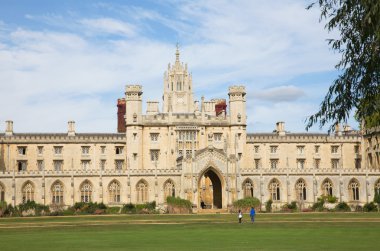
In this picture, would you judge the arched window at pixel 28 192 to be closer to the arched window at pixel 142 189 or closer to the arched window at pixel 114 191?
the arched window at pixel 114 191

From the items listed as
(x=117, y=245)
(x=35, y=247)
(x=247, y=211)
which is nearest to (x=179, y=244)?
(x=117, y=245)

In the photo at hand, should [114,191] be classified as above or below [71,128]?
below

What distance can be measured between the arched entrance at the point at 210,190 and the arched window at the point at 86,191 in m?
13.5

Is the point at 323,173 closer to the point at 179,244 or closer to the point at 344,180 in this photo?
the point at 344,180

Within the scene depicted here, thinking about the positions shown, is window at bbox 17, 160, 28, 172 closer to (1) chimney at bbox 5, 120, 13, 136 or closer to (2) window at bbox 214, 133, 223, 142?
(1) chimney at bbox 5, 120, 13, 136

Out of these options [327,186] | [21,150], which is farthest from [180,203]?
[21,150]

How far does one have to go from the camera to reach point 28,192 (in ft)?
256

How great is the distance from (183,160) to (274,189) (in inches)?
472

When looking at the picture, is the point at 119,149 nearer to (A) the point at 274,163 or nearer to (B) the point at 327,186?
(A) the point at 274,163

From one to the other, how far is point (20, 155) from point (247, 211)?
32508 mm

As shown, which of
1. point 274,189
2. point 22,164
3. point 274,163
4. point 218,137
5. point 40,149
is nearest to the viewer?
point 274,189

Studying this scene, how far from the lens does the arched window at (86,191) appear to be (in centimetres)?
7919

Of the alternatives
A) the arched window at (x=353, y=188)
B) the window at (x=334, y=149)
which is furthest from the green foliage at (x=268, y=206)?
the window at (x=334, y=149)

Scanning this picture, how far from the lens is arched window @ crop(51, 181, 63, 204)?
258ft
